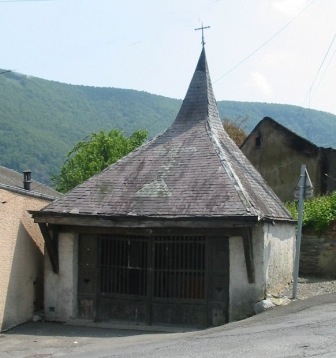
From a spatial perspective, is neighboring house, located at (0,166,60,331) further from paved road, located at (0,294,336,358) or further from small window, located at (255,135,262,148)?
small window, located at (255,135,262,148)

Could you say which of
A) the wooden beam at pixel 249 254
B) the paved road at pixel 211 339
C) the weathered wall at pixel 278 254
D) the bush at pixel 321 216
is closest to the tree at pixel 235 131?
the bush at pixel 321 216

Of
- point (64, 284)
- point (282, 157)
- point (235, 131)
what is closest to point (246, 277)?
point (64, 284)

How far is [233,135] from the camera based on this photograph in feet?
133

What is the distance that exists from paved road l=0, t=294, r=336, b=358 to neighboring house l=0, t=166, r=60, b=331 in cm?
50

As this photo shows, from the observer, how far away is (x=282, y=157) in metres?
29.0

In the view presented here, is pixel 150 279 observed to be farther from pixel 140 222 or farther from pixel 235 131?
pixel 235 131

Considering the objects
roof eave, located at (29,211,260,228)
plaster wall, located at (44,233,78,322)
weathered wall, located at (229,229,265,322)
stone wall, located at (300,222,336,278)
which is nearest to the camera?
roof eave, located at (29,211,260,228)

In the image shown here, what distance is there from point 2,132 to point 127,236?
7689 centimetres

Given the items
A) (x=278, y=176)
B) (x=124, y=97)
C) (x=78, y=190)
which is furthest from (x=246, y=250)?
(x=124, y=97)

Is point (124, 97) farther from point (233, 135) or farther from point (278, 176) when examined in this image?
point (278, 176)

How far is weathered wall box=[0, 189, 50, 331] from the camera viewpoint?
13.2 meters

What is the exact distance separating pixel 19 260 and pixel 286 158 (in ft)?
58.5

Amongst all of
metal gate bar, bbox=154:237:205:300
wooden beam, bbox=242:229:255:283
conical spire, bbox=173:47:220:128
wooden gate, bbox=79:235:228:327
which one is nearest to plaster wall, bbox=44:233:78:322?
wooden gate, bbox=79:235:228:327

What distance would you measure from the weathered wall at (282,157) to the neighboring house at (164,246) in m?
13.2
